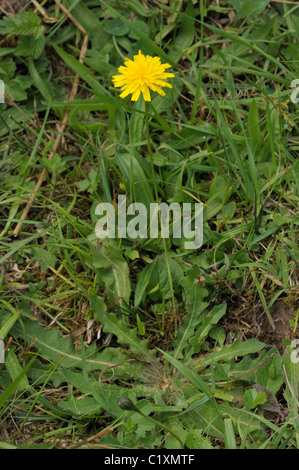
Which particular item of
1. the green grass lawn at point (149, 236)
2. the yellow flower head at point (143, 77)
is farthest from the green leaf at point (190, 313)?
the yellow flower head at point (143, 77)

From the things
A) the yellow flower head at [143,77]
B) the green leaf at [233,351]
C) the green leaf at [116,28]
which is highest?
the green leaf at [116,28]

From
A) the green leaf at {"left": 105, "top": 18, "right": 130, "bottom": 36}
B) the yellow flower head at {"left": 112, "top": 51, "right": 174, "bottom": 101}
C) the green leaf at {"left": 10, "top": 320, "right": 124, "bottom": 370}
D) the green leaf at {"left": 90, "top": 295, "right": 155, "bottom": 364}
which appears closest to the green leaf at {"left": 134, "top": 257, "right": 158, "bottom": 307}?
the green leaf at {"left": 90, "top": 295, "right": 155, "bottom": 364}

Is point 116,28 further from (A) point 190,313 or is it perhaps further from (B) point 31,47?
(A) point 190,313

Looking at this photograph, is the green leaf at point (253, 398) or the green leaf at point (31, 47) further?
the green leaf at point (31, 47)

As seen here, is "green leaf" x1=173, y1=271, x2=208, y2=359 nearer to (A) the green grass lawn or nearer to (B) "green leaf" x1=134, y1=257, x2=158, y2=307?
(A) the green grass lawn

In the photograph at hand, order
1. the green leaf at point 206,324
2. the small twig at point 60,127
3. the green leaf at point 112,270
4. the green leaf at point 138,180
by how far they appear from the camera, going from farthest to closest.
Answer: the small twig at point 60,127
the green leaf at point 138,180
the green leaf at point 112,270
the green leaf at point 206,324

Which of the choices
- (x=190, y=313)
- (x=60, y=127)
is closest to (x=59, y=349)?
(x=190, y=313)


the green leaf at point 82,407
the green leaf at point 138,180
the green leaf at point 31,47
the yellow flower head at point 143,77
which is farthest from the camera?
the green leaf at point 31,47

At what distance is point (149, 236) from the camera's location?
241 cm

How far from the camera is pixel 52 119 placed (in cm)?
284

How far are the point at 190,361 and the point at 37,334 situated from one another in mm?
759

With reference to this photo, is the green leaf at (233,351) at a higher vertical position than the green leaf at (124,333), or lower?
lower

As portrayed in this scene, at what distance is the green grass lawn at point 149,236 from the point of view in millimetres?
2152

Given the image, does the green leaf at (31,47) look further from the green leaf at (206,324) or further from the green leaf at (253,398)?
the green leaf at (253,398)
